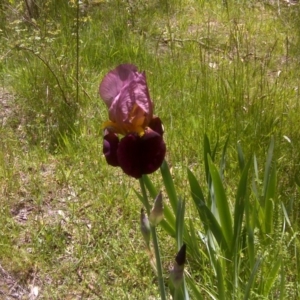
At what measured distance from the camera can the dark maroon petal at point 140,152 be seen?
1.08 meters

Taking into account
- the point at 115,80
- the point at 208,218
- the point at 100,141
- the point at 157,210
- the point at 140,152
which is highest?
the point at 115,80

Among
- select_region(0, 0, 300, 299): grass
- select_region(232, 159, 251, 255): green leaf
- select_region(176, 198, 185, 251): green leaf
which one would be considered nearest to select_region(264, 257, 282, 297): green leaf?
select_region(0, 0, 300, 299): grass

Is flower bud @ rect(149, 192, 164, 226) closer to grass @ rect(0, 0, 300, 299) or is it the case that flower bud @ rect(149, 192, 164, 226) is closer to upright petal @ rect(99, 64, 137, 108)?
upright petal @ rect(99, 64, 137, 108)

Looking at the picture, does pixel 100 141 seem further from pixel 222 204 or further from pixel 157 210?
pixel 157 210

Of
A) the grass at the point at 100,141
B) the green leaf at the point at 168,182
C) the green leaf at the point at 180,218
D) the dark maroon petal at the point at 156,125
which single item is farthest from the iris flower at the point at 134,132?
the grass at the point at 100,141

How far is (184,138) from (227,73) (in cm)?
60

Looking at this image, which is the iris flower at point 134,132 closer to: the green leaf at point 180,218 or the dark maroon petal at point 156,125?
the dark maroon petal at point 156,125

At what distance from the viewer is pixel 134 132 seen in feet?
3.62

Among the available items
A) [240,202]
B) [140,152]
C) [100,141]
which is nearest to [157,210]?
[140,152]

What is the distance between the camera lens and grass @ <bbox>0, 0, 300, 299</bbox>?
1928mm

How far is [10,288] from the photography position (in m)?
1.93

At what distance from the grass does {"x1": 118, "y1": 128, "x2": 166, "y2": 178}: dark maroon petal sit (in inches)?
23.3

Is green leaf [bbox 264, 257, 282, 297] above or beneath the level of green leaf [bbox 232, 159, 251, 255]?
beneath

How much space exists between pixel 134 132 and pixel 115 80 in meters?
0.13
